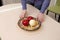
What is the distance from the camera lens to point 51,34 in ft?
3.55

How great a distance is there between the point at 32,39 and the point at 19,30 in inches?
5.9

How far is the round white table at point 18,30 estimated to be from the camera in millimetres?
1045

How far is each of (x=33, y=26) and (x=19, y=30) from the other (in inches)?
4.8

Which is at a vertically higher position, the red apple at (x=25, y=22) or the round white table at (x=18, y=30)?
the red apple at (x=25, y=22)

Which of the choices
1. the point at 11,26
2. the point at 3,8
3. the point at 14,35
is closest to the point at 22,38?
the point at 14,35

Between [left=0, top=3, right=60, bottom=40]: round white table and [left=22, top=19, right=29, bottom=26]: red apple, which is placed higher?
[left=22, top=19, right=29, bottom=26]: red apple

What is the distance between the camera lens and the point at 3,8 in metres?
1.35

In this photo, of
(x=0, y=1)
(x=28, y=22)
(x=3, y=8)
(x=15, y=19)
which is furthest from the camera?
(x=0, y=1)

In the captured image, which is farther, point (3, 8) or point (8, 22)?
point (3, 8)

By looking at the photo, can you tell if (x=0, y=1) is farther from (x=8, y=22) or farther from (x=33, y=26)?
(x=33, y=26)

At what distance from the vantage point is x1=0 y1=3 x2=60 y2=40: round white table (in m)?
1.04

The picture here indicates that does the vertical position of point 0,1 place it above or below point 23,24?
below

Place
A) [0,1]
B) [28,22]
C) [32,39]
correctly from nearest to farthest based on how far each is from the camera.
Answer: [32,39], [28,22], [0,1]

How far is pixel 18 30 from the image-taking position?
111 cm
